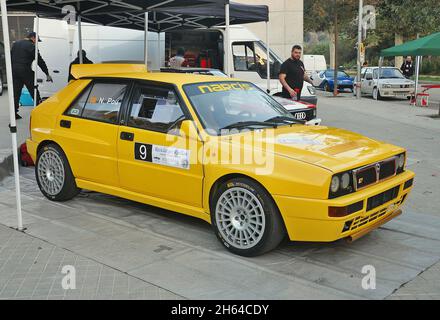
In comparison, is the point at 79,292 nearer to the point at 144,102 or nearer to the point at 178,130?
the point at 178,130

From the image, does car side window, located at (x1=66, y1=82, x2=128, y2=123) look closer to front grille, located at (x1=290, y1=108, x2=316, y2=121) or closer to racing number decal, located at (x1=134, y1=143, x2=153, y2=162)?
racing number decal, located at (x1=134, y1=143, x2=153, y2=162)

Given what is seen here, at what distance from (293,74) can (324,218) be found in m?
6.62

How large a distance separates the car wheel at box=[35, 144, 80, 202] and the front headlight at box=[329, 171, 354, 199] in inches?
120

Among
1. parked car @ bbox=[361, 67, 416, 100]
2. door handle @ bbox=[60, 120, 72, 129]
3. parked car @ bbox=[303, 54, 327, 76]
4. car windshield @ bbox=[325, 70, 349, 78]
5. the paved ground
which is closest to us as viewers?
the paved ground

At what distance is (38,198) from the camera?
6.03 meters

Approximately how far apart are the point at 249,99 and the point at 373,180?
63.2 inches

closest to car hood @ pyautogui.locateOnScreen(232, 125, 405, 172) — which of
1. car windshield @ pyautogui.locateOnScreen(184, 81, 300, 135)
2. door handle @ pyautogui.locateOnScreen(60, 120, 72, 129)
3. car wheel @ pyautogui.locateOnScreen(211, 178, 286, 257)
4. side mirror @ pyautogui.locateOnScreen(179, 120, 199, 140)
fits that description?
car windshield @ pyautogui.locateOnScreen(184, 81, 300, 135)

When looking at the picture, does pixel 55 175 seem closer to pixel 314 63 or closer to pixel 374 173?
pixel 374 173

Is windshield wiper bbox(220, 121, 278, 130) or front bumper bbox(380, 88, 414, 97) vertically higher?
front bumper bbox(380, 88, 414, 97)

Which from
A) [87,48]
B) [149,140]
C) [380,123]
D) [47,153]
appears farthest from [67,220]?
[380,123]

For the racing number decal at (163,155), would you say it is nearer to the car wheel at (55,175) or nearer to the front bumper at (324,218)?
the front bumper at (324,218)

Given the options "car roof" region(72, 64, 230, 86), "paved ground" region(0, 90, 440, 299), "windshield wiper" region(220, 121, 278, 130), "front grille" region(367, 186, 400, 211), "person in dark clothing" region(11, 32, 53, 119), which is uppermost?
"person in dark clothing" region(11, 32, 53, 119)

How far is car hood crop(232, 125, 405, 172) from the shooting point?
394cm

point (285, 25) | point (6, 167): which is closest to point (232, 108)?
point (6, 167)
